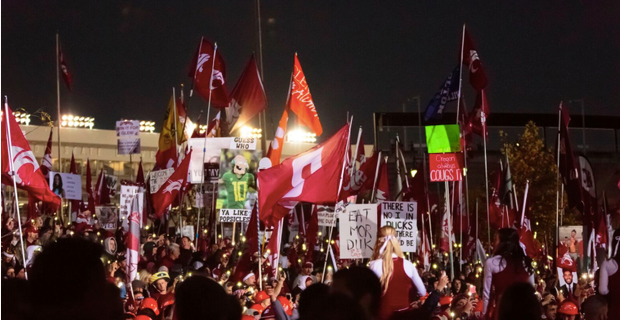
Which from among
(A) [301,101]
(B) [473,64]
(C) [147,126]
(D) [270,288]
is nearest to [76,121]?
(C) [147,126]

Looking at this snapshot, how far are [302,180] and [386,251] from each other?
5.62 m

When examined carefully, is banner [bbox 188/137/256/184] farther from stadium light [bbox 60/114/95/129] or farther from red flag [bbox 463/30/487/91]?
stadium light [bbox 60/114/95/129]

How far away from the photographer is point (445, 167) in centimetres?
2045

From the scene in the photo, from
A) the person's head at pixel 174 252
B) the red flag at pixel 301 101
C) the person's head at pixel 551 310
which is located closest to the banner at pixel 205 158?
the red flag at pixel 301 101

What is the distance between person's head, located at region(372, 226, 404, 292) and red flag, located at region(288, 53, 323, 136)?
8.90 metres

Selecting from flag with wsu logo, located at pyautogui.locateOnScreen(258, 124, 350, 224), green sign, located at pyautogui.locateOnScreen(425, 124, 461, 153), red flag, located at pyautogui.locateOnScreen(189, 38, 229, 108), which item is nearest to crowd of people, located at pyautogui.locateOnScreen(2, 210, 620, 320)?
flag with wsu logo, located at pyautogui.locateOnScreen(258, 124, 350, 224)

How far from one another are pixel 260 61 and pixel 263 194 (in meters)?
10.2

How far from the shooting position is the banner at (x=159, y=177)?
65.9 ft

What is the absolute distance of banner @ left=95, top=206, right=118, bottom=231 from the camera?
81.0 feet

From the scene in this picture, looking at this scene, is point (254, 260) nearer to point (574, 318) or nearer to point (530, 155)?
point (574, 318)

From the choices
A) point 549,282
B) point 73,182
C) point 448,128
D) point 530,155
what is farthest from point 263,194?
point 530,155

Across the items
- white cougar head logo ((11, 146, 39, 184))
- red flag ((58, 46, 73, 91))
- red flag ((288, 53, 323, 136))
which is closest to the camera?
white cougar head logo ((11, 146, 39, 184))

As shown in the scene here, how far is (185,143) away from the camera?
1010 inches

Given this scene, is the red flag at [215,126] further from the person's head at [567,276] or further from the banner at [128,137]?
the person's head at [567,276]
